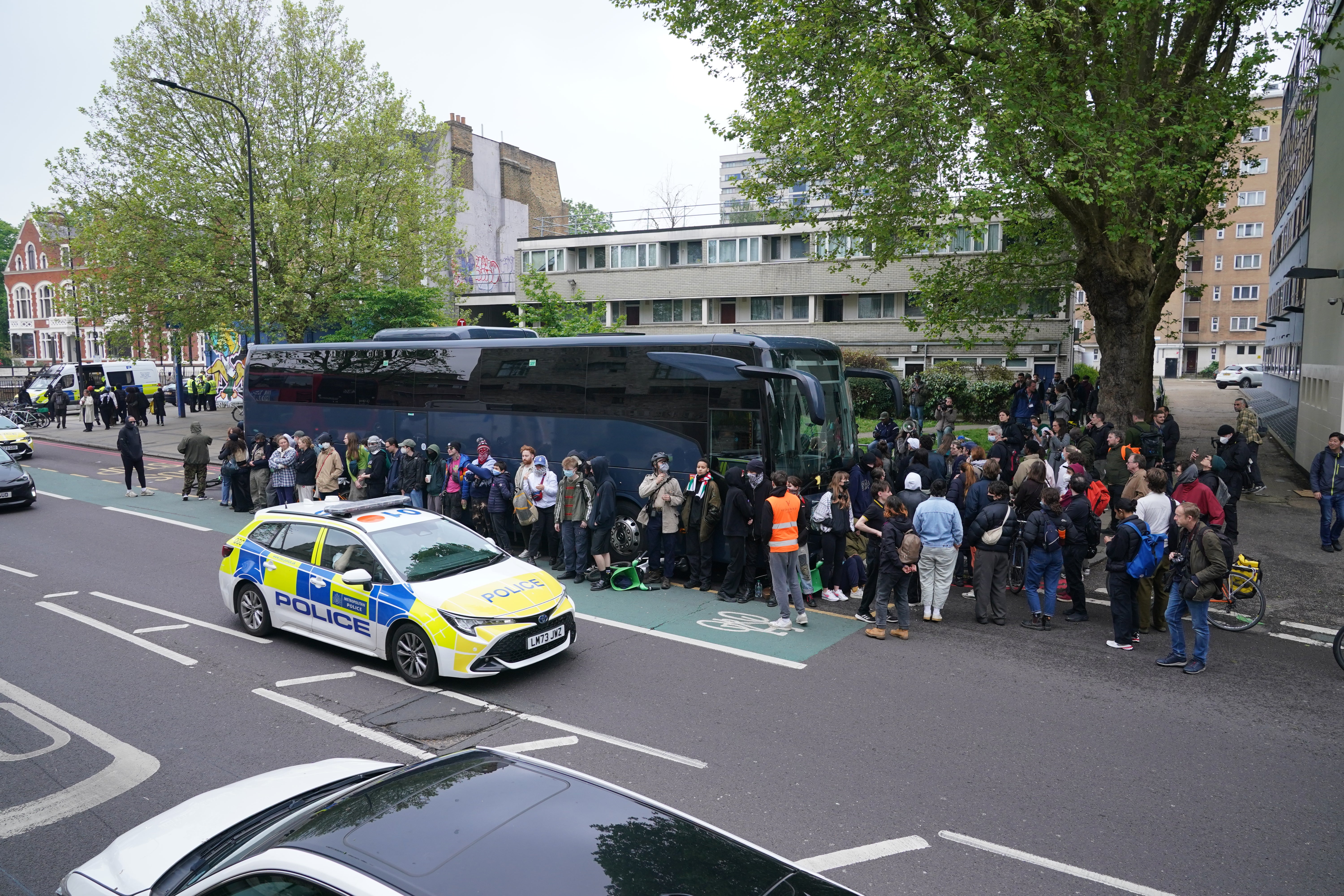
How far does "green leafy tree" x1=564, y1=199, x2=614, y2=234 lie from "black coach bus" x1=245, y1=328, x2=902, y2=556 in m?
27.0

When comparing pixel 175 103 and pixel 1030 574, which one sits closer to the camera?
pixel 1030 574

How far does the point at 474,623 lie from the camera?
796 centimetres

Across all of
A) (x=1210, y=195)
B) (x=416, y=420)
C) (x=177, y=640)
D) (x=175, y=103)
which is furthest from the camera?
(x=175, y=103)

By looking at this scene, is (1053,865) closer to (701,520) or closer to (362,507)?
(701,520)

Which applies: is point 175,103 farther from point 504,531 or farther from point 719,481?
point 719,481

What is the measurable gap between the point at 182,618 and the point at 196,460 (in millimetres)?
9780

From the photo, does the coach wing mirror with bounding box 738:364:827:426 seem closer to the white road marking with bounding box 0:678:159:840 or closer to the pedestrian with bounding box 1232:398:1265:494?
the white road marking with bounding box 0:678:159:840

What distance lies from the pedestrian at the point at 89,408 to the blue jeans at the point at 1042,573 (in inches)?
1445

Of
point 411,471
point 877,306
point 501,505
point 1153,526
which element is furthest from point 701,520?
point 877,306

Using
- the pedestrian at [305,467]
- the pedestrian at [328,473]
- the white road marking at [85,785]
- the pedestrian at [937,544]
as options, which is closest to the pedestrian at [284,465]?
the pedestrian at [305,467]

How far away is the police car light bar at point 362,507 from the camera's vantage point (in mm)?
9195

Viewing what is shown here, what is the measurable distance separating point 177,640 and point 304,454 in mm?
7208

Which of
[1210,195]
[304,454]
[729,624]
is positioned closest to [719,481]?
[729,624]

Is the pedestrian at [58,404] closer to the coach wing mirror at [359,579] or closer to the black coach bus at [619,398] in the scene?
the black coach bus at [619,398]
